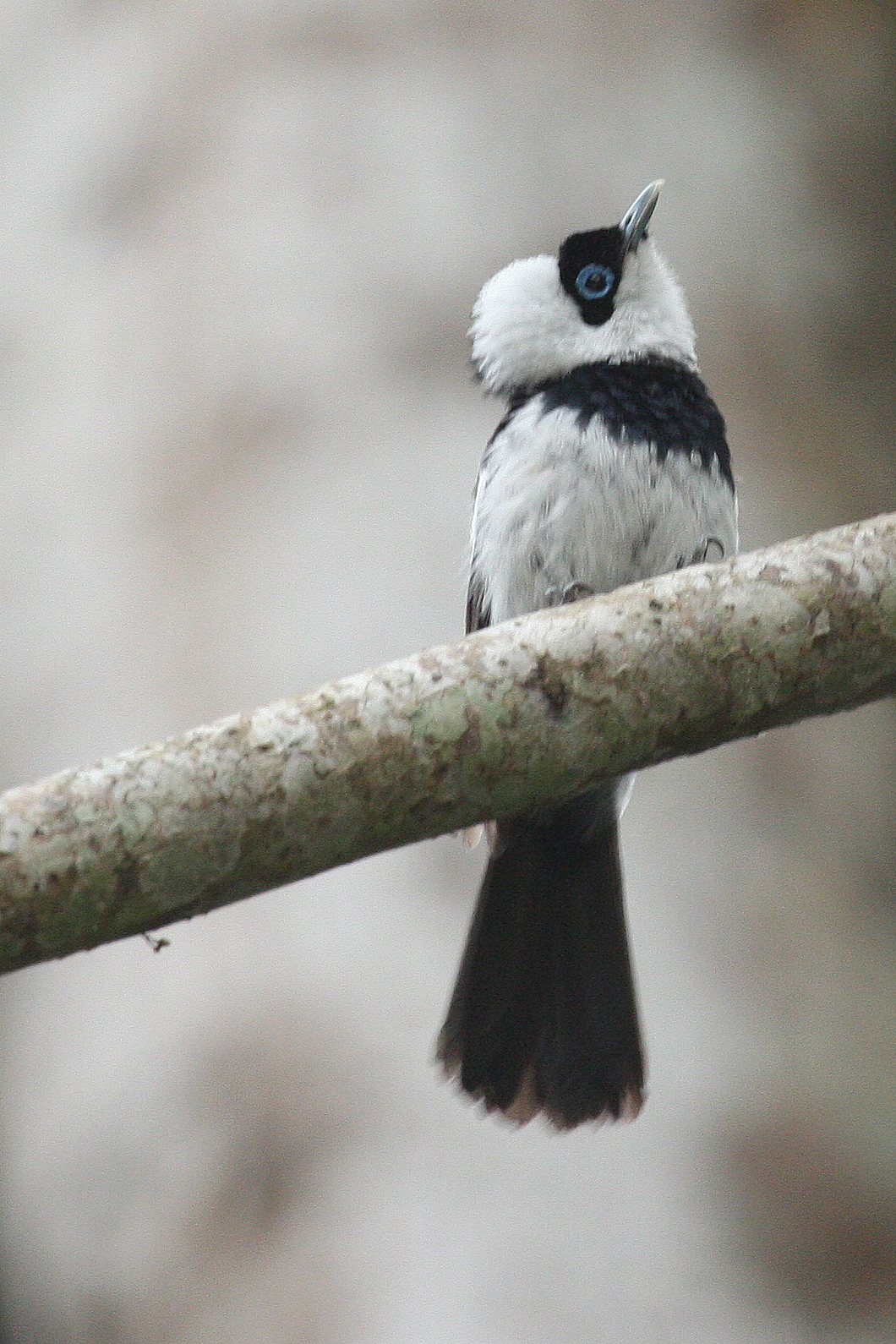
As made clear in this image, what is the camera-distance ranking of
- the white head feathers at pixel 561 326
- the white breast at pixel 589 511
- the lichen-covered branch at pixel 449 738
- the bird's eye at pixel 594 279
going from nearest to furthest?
the lichen-covered branch at pixel 449 738 → the white breast at pixel 589 511 → the white head feathers at pixel 561 326 → the bird's eye at pixel 594 279

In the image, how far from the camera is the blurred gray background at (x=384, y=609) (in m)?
2.88

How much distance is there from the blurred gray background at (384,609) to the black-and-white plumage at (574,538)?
161 mm

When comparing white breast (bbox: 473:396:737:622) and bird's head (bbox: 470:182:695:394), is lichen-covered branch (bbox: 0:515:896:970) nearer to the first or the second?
white breast (bbox: 473:396:737:622)

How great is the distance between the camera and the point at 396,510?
11.9 ft

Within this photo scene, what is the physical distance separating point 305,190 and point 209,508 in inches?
35.8

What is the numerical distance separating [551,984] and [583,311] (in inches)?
52.4

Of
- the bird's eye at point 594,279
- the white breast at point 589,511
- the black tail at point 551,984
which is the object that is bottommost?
the black tail at point 551,984

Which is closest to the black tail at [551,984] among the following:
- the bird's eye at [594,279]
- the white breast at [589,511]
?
the white breast at [589,511]

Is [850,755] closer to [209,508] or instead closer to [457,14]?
[209,508]

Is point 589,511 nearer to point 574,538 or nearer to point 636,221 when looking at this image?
point 574,538

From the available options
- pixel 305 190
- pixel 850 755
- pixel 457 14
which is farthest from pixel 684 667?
pixel 457 14

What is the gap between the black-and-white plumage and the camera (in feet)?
9.36

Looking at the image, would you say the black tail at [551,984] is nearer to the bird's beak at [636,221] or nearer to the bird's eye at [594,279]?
the bird's eye at [594,279]

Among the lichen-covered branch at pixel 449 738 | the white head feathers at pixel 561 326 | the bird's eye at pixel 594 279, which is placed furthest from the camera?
the bird's eye at pixel 594 279
